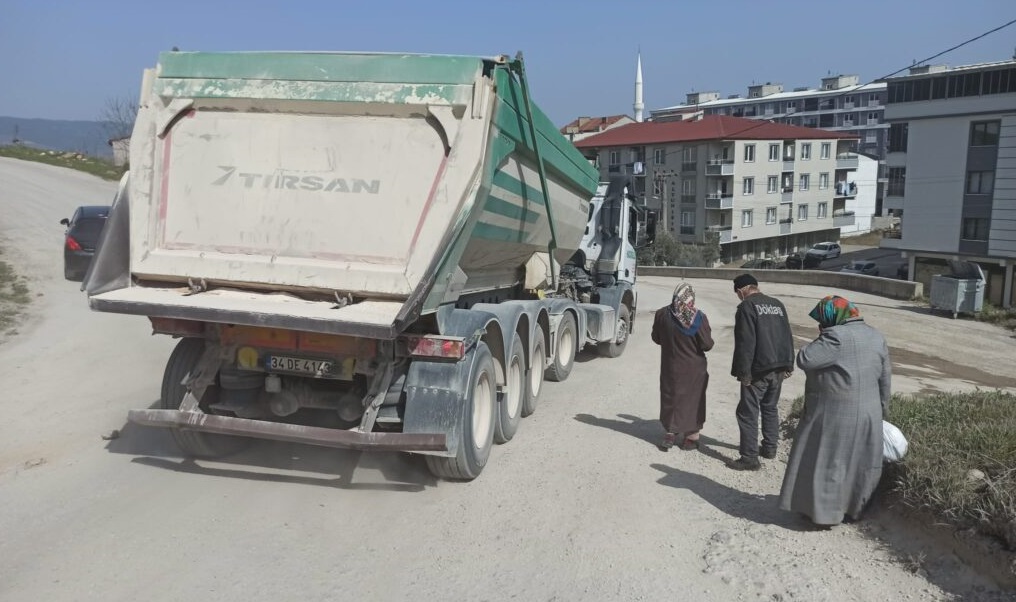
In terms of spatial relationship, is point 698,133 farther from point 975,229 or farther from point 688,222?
point 975,229

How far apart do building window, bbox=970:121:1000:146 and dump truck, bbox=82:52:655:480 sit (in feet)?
140

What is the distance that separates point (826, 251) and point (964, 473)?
56.3 metres

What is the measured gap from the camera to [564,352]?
1023 centimetres

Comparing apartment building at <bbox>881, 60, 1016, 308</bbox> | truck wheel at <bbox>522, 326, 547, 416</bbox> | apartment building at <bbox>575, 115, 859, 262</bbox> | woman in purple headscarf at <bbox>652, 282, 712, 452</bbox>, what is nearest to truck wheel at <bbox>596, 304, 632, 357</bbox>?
truck wheel at <bbox>522, 326, 547, 416</bbox>

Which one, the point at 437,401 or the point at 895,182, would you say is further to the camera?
the point at 895,182

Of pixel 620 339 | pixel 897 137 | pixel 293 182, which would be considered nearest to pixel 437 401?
pixel 293 182

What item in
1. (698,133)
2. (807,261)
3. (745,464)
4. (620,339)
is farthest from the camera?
(698,133)

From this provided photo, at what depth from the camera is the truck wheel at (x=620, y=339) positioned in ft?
40.1

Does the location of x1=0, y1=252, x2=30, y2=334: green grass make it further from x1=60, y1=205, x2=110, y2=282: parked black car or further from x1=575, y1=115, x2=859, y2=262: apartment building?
x1=575, y1=115, x2=859, y2=262: apartment building

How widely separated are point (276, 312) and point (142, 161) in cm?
166

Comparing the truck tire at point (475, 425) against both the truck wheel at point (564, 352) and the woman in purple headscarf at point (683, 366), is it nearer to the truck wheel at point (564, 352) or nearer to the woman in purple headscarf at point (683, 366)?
the woman in purple headscarf at point (683, 366)

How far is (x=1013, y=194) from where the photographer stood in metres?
38.6

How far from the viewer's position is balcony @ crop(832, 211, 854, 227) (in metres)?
71.8

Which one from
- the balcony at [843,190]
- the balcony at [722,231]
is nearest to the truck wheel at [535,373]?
the balcony at [722,231]
